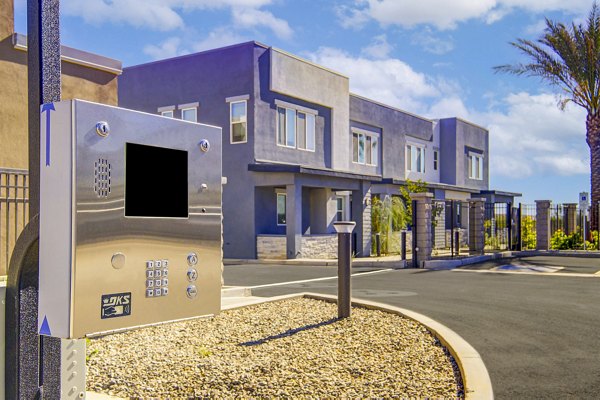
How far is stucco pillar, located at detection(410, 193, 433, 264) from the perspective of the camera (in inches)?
765

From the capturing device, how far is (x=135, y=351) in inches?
254

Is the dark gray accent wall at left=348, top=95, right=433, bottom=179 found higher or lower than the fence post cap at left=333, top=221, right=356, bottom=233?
higher

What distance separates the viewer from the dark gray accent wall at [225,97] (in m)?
23.4

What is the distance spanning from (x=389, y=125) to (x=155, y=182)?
102ft

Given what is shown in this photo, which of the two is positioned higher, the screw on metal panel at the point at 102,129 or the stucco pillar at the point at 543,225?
the screw on metal panel at the point at 102,129

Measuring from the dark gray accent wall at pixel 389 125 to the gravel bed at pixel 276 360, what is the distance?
2295 cm

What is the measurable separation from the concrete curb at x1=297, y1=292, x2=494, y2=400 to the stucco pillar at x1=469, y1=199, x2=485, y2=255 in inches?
584

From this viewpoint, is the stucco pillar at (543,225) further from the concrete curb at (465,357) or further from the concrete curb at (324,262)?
the concrete curb at (465,357)

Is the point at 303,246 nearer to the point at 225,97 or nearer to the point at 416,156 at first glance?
the point at 225,97

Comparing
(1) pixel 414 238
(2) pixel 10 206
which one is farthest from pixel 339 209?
(2) pixel 10 206

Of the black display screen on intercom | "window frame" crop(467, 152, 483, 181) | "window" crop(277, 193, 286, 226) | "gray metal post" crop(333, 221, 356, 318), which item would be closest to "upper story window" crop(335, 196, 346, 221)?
"window" crop(277, 193, 286, 226)

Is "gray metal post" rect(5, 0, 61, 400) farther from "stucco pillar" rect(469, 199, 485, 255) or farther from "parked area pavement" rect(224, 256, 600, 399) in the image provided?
"stucco pillar" rect(469, 199, 485, 255)

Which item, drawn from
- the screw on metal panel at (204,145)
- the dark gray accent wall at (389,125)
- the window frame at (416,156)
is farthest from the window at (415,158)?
the screw on metal panel at (204,145)

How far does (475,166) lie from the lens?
4344cm
